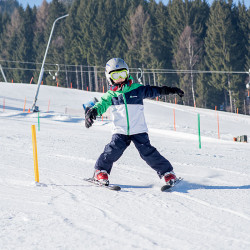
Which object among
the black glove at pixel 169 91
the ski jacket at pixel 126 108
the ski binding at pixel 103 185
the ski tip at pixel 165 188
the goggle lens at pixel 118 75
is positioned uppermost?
the goggle lens at pixel 118 75

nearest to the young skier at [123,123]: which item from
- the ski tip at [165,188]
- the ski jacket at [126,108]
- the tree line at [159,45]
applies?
the ski jacket at [126,108]

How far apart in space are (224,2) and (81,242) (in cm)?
5202

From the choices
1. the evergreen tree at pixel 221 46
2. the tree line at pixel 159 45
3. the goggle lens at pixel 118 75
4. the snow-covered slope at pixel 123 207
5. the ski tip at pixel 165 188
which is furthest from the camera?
the tree line at pixel 159 45

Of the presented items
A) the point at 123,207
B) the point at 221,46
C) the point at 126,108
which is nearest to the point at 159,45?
the point at 221,46

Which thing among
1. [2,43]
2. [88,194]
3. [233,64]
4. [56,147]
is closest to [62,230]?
[88,194]

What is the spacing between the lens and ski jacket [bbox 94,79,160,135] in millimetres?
4090

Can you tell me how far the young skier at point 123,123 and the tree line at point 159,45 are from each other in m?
36.2

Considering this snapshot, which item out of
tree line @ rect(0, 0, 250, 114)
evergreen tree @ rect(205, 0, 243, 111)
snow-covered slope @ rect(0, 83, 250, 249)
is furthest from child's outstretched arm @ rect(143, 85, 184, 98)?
evergreen tree @ rect(205, 0, 243, 111)

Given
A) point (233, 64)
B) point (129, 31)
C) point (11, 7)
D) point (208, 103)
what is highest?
point (11, 7)

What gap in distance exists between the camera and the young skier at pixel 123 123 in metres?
4.09

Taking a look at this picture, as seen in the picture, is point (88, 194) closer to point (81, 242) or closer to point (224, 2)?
point (81, 242)

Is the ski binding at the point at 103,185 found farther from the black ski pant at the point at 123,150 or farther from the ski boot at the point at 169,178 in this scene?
the ski boot at the point at 169,178

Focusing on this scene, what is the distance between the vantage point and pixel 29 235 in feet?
8.14

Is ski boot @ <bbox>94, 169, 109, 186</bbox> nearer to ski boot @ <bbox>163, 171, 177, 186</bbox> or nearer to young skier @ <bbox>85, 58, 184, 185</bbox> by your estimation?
young skier @ <bbox>85, 58, 184, 185</bbox>
